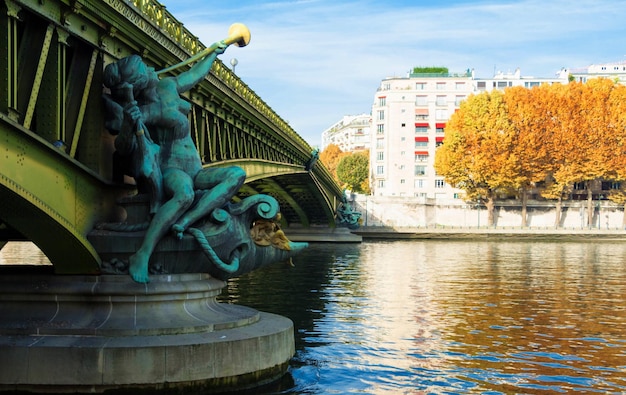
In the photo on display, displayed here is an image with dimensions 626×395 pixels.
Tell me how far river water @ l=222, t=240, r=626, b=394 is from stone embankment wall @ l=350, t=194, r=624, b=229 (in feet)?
203

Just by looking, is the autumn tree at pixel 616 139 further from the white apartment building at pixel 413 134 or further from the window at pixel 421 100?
the window at pixel 421 100

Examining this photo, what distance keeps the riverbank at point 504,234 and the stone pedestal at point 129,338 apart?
75926 millimetres

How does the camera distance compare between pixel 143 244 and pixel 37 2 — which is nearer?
pixel 37 2

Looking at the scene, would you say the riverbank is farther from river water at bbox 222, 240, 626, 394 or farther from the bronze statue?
the bronze statue

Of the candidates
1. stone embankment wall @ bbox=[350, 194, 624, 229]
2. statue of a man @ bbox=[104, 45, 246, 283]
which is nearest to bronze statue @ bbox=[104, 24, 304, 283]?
statue of a man @ bbox=[104, 45, 246, 283]

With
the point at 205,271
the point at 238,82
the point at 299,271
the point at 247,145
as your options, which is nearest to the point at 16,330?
the point at 205,271

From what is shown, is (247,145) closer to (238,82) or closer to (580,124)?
(238,82)

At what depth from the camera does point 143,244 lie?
44.1 feet

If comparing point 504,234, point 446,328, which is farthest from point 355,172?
point 446,328

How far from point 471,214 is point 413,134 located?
2320 cm

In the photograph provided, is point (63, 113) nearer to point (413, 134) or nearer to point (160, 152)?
point (160, 152)

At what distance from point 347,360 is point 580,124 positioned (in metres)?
84.9

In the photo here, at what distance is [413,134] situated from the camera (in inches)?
4862

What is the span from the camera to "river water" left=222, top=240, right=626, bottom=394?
14.4 m
